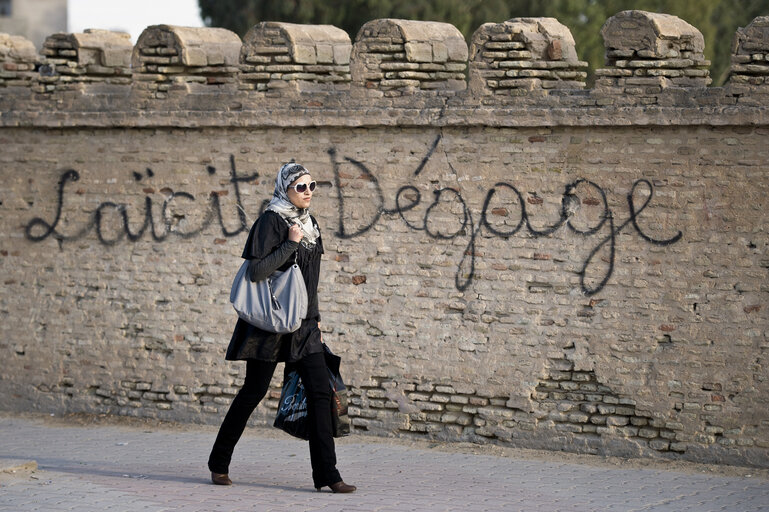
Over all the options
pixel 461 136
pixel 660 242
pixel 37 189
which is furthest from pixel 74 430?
pixel 660 242

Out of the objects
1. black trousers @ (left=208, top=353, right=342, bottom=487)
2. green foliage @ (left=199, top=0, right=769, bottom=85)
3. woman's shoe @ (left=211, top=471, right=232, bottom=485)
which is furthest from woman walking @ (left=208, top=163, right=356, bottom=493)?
green foliage @ (left=199, top=0, right=769, bottom=85)

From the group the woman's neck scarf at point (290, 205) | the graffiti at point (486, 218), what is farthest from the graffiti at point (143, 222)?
the woman's neck scarf at point (290, 205)

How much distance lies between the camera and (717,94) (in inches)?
318

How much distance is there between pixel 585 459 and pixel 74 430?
13.7ft

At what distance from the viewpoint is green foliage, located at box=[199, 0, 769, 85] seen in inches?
861

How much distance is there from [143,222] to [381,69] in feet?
8.09

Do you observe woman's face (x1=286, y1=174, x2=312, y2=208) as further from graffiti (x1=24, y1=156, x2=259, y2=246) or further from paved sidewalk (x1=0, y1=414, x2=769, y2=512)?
graffiti (x1=24, y1=156, x2=259, y2=246)

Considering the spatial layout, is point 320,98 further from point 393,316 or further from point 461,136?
point 393,316

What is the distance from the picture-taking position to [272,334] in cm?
707

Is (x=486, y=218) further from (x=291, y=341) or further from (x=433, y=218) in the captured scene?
(x=291, y=341)

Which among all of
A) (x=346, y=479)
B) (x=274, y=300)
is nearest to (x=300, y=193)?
(x=274, y=300)

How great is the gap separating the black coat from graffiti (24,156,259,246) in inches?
97.7

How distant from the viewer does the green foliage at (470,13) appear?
2188cm

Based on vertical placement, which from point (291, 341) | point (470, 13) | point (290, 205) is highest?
point (470, 13)
